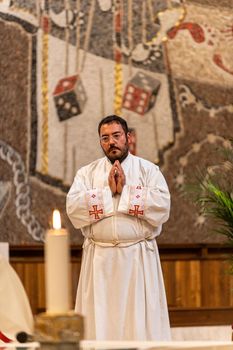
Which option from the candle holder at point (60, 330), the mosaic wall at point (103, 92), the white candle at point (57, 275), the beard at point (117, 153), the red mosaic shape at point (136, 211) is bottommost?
the candle holder at point (60, 330)

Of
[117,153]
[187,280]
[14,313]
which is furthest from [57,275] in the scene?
[187,280]

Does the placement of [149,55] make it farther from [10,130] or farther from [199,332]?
[199,332]

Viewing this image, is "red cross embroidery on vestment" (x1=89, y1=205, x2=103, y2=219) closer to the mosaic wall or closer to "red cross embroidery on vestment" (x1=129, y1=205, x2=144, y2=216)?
"red cross embroidery on vestment" (x1=129, y1=205, x2=144, y2=216)

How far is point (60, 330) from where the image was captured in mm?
1331

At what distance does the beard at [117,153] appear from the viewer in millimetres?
6727

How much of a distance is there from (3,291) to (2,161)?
6.95 meters

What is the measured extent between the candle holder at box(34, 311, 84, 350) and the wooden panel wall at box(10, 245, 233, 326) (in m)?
7.81

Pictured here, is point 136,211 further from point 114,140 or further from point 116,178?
point 114,140

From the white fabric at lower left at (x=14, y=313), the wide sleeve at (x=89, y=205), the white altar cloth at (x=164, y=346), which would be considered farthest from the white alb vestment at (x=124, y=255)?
the white altar cloth at (x=164, y=346)

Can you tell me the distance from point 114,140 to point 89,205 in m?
0.53

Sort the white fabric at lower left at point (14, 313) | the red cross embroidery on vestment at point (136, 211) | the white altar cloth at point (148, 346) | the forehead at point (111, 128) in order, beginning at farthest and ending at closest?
the forehead at point (111, 128) < the red cross embroidery on vestment at point (136, 211) < the white fabric at lower left at point (14, 313) < the white altar cloth at point (148, 346)

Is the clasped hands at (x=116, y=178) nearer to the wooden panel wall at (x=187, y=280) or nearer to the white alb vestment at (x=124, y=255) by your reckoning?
the white alb vestment at (x=124, y=255)

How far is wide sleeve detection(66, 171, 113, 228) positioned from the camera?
654 cm

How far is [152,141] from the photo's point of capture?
31.0 ft
